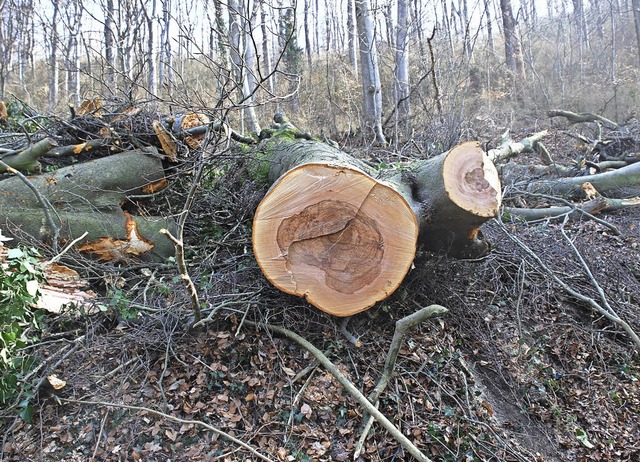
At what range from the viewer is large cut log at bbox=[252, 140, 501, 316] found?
2.69m

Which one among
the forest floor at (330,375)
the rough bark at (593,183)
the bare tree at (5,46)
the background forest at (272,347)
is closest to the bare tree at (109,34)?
the bare tree at (5,46)

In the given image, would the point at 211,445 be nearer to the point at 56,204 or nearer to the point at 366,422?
the point at 366,422

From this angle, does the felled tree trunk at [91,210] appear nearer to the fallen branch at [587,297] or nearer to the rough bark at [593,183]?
the fallen branch at [587,297]

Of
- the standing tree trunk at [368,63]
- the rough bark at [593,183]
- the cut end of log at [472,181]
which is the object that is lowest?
the rough bark at [593,183]

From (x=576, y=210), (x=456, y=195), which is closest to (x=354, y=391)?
(x=456, y=195)

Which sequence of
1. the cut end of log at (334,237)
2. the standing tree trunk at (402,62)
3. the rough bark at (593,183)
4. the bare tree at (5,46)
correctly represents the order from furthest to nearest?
the bare tree at (5,46) < the standing tree trunk at (402,62) < the rough bark at (593,183) < the cut end of log at (334,237)

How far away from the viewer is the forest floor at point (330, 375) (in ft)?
7.88

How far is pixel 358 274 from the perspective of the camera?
280cm

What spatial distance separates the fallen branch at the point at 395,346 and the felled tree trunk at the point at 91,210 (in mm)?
2267

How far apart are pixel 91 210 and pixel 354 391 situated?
275cm

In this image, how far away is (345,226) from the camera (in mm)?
2764

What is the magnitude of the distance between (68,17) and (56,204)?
40.9 ft

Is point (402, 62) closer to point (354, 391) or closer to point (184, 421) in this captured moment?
point (354, 391)

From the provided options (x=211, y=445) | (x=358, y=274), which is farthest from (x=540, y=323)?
(x=211, y=445)
